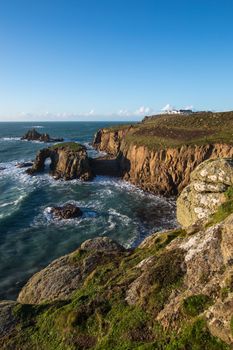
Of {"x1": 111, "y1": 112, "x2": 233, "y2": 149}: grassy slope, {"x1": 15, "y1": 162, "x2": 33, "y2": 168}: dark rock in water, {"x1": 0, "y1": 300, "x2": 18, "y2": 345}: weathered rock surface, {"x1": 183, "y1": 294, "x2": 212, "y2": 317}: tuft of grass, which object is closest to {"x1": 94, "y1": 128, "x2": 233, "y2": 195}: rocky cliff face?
{"x1": 111, "y1": 112, "x2": 233, "y2": 149}: grassy slope

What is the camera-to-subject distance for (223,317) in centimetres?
1424

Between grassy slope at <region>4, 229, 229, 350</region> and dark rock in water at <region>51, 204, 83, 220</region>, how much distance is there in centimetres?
3430

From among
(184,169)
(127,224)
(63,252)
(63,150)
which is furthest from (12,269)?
(63,150)

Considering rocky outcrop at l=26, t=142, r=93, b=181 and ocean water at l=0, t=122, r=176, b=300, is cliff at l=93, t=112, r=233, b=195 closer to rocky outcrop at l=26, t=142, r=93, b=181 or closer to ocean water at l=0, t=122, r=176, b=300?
ocean water at l=0, t=122, r=176, b=300

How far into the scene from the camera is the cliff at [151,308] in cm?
1487

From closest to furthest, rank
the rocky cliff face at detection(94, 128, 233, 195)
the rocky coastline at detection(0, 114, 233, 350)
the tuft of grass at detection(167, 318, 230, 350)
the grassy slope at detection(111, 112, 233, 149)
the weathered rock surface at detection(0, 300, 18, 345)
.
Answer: the tuft of grass at detection(167, 318, 230, 350) < the rocky coastline at detection(0, 114, 233, 350) < the weathered rock surface at detection(0, 300, 18, 345) < the rocky cliff face at detection(94, 128, 233, 195) < the grassy slope at detection(111, 112, 233, 149)

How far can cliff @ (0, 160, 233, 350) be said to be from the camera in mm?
14867

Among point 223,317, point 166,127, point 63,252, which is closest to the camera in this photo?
point 223,317

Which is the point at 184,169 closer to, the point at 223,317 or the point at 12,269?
the point at 12,269

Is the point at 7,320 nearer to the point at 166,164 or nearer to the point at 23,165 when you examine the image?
the point at 166,164

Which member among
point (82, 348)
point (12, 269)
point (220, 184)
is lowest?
point (12, 269)

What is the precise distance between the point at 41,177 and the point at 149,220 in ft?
128

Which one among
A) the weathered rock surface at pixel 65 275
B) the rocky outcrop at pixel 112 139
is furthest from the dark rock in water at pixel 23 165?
the weathered rock surface at pixel 65 275

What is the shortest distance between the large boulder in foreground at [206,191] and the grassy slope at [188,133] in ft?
128
